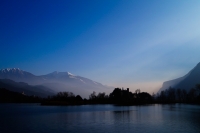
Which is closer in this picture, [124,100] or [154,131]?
[154,131]

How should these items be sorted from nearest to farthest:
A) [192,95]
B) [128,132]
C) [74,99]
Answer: [128,132]
[74,99]
[192,95]

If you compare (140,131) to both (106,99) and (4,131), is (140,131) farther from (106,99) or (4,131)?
(106,99)

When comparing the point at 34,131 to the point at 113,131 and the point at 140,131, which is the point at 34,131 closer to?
the point at 113,131

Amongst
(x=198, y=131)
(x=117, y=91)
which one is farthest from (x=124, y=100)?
(x=198, y=131)

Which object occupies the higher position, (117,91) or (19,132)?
(117,91)

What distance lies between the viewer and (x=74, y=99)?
560 feet

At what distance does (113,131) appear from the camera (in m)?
26.8

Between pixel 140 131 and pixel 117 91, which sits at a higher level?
pixel 117 91

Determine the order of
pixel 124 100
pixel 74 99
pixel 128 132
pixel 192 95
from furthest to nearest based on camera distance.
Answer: pixel 124 100 < pixel 192 95 < pixel 74 99 < pixel 128 132

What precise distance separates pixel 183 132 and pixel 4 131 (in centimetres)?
2545

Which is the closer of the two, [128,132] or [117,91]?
[128,132]

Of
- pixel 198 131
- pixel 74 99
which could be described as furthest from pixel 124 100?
pixel 198 131

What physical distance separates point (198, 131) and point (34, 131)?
924 inches

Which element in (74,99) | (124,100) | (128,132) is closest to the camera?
(128,132)
